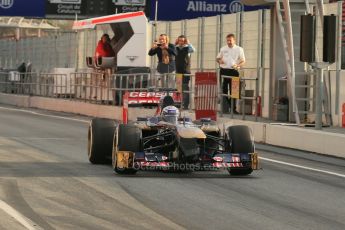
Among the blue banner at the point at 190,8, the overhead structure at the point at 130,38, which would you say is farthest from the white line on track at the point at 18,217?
the blue banner at the point at 190,8

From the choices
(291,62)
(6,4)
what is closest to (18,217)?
(291,62)

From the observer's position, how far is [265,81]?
25.9 metres

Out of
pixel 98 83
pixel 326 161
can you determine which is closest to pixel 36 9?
pixel 98 83

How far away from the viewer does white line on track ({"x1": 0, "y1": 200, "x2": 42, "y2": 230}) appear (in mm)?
9670

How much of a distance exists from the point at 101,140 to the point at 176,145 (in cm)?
155

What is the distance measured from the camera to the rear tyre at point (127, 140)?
13.9 m

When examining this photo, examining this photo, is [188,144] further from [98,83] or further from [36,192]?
[98,83]

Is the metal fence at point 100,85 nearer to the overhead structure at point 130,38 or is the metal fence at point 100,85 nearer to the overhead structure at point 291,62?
the overhead structure at point 291,62

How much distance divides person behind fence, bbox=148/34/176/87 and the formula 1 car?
40.3 ft

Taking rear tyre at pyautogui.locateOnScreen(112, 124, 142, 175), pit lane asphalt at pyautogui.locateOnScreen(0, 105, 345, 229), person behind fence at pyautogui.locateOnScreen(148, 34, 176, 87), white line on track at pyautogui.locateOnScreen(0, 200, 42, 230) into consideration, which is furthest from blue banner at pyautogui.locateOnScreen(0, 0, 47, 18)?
white line on track at pyautogui.locateOnScreen(0, 200, 42, 230)

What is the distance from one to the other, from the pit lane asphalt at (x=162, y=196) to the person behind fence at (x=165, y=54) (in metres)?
9.95

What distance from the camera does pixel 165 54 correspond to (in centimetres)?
2786

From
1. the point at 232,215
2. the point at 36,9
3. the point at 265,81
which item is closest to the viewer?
the point at 232,215

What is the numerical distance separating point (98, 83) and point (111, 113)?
2.50m
